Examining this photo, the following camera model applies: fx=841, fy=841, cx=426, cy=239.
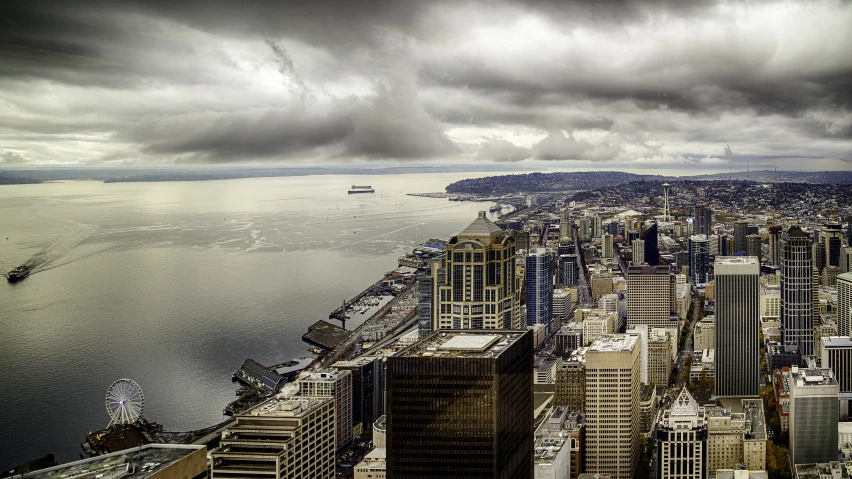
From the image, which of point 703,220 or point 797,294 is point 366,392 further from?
point 703,220

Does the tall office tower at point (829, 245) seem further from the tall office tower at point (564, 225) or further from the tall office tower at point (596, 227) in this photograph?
the tall office tower at point (596, 227)

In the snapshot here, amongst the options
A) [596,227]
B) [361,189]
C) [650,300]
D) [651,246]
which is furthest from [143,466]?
[596,227]

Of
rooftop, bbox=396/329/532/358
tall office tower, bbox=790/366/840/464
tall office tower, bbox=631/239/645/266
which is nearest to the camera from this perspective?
rooftop, bbox=396/329/532/358

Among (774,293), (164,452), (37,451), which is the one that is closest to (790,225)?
(774,293)

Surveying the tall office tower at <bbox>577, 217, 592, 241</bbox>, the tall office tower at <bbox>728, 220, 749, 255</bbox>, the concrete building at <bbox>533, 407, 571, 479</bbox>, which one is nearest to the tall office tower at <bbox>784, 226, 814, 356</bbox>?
the tall office tower at <bbox>728, 220, 749, 255</bbox>

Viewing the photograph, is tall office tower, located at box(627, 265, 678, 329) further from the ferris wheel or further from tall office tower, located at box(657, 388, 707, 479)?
the ferris wheel

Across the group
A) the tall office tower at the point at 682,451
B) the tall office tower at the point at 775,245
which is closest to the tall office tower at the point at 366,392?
the tall office tower at the point at 682,451

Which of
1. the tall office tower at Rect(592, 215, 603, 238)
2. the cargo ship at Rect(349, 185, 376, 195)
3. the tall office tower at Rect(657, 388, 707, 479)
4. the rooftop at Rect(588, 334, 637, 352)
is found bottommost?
the tall office tower at Rect(657, 388, 707, 479)

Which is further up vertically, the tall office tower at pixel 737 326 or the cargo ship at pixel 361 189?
the cargo ship at pixel 361 189
